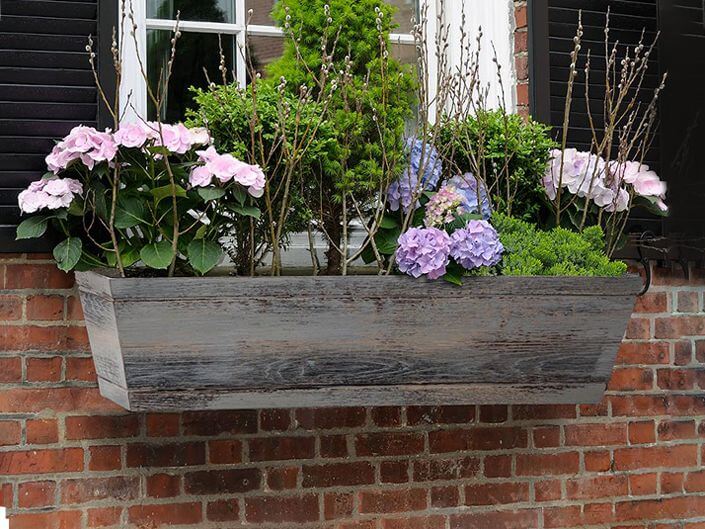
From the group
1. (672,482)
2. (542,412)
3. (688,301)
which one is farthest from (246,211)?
(672,482)

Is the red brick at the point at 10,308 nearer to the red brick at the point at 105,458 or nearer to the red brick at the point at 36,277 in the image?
the red brick at the point at 36,277

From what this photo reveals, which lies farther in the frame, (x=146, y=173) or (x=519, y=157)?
(x=519, y=157)

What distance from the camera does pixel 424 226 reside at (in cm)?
244

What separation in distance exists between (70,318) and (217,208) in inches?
20.7

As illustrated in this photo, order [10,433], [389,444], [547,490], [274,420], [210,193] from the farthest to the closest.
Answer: [547,490], [389,444], [274,420], [10,433], [210,193]

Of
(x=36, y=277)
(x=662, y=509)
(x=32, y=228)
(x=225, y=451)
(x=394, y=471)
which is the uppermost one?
(x=32, y=228)

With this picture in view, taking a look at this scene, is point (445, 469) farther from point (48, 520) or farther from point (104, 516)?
point (48, 520)

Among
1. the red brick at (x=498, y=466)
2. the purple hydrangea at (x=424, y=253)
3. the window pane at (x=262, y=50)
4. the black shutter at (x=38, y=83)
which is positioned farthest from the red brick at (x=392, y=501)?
the window pane at (x=262, y=50)

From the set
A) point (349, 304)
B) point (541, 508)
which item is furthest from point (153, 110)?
point (541, 508)

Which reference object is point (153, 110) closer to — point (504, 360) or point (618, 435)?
point (504, 360)

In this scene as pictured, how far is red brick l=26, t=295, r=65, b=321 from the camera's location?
245cm

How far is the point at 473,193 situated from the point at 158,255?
33.0 inches

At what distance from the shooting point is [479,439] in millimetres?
2814

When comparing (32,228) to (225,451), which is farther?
(225,451)
